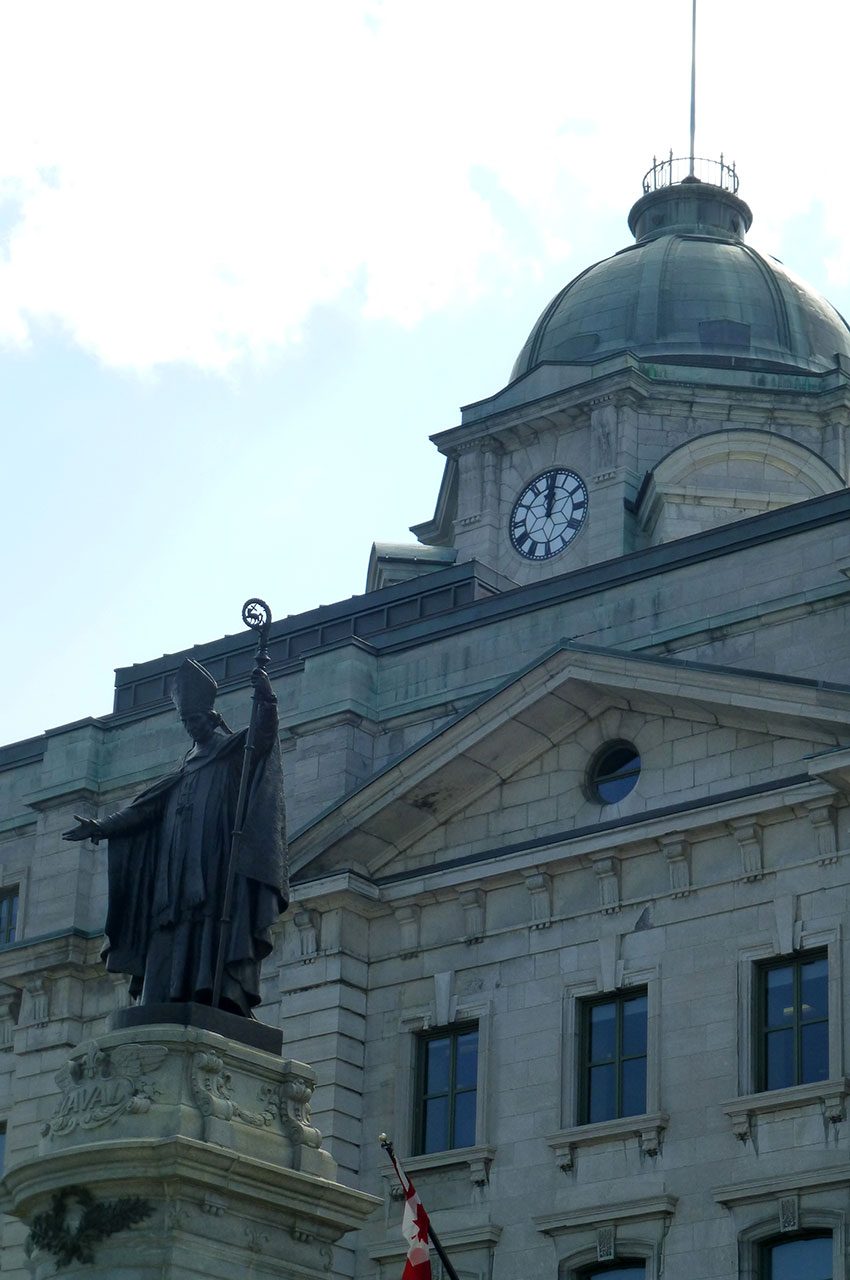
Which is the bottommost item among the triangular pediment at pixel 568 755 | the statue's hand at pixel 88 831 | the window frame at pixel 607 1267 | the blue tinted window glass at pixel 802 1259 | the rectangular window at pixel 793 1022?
the blue tinted window glass at pixel 802 1259

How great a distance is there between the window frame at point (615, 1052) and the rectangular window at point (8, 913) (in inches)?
477

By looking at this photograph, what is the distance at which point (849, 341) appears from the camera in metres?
59.7

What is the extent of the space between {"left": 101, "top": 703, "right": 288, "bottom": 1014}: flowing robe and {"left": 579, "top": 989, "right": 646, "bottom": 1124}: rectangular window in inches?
470

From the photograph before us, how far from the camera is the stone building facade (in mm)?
33812

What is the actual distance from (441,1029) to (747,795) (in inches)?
232

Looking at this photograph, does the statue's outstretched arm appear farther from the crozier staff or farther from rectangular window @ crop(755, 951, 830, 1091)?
rectangular window @ crop(755, 951, 830, 1091)

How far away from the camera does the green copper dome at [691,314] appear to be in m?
57.2

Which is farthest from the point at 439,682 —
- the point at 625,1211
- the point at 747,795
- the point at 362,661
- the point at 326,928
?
the point at 625,1211

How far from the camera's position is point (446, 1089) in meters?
36.9

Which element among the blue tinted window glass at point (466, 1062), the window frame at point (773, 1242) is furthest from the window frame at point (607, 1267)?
the blue tinted window glass at point (466, 1062)

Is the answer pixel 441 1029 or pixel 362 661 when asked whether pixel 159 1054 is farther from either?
pixel 362 661

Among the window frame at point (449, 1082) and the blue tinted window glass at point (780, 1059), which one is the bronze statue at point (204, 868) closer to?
the blue tinted window glass at point (780, 1059)

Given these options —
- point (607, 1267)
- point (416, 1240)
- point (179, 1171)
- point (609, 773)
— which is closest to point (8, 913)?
point (609, 773)

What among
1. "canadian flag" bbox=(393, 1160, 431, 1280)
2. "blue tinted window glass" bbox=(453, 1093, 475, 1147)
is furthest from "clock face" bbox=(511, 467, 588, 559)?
"canadian flag" bbox=(393, 1160, 431, 1280)
